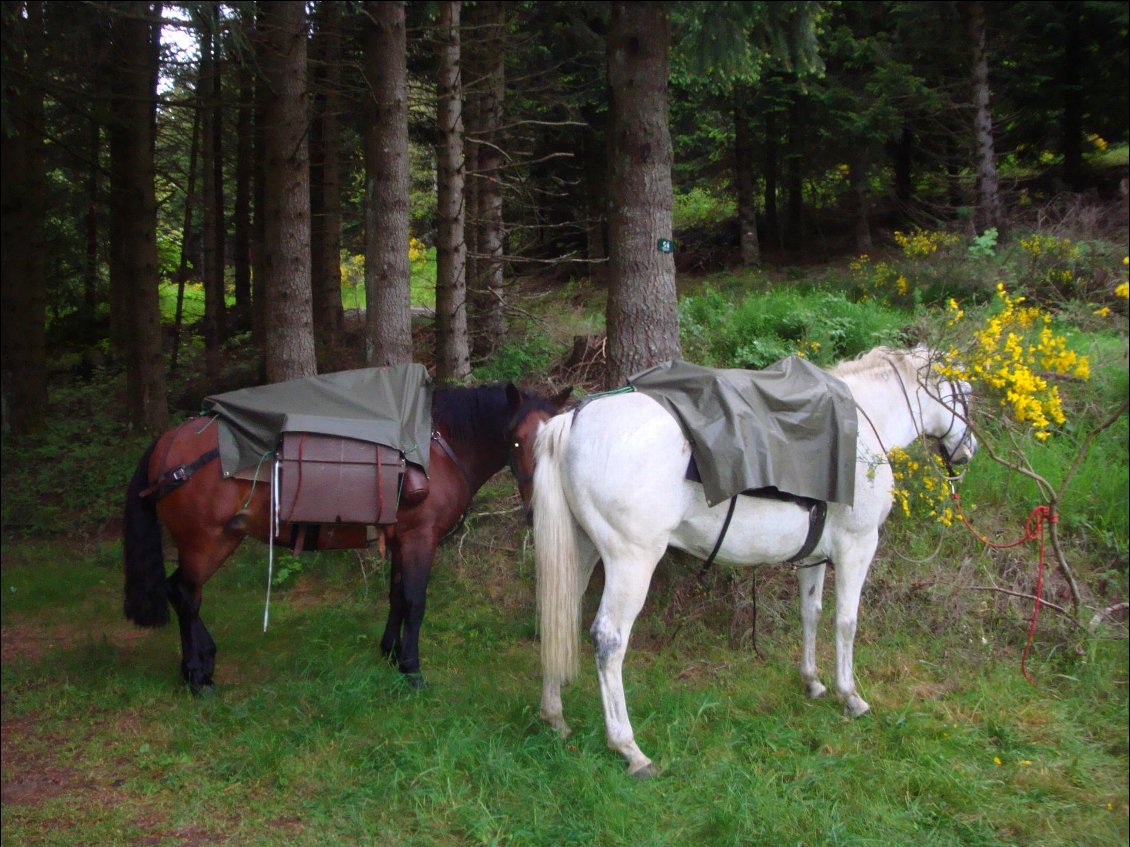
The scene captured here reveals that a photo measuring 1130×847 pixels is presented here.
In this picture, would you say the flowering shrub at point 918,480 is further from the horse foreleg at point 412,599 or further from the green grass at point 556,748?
the horse foreleg at point 412,599

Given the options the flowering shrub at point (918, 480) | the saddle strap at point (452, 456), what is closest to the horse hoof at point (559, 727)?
the saddle strap at point (452, 456)

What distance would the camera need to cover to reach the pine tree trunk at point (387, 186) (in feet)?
25.0

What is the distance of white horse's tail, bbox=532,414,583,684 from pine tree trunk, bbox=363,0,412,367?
4.15 metres

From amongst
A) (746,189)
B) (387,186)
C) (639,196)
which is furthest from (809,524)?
(746,189)

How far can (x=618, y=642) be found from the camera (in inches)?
155

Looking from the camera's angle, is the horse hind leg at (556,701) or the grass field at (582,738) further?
the horse hind leg at (556,701)

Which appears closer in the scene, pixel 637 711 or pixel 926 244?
pixel 637 711

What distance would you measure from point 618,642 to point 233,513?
243 cm

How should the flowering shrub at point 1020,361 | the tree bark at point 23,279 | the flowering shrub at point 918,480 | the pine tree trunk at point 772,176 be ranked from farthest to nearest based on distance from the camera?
1. the pine tree trunk at point 772,176
2. the tree bark at point 23,279
3. the flowering shrub at point 918,480
4. the flowering shrub at point 1020,361

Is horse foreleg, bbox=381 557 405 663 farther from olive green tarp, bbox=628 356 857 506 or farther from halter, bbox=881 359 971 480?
halter, bbox=881 359 971 480

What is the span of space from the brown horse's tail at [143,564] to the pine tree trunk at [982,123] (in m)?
10.2

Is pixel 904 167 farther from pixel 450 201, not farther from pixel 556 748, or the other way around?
pixel 556 748

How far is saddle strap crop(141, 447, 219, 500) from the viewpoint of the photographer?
4879mm

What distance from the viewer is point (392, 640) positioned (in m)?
5.26
